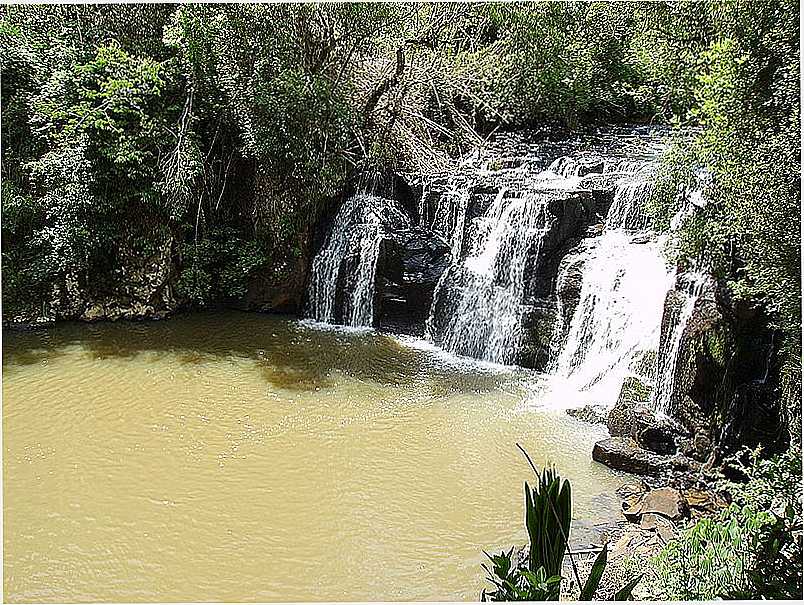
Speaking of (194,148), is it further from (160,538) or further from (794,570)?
(794,570)

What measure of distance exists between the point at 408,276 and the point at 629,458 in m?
3.21

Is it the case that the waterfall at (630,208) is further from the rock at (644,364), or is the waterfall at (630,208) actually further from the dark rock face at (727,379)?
the dark rock face at (727,379)

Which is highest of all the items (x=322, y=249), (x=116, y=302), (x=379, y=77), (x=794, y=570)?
(x=379, y=77)

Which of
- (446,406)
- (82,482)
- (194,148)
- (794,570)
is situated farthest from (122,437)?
(794,570)

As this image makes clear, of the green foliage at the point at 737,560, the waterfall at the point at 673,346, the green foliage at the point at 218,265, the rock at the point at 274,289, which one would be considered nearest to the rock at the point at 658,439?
the waterfall at the point at 673,346

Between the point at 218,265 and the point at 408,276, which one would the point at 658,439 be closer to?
the point at 408,276

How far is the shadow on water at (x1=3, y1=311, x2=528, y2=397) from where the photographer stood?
6410 millimetres

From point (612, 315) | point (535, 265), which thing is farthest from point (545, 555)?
point (535, 265)

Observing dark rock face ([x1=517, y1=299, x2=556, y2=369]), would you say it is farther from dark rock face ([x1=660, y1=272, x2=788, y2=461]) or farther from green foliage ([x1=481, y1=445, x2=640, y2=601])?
green foliage ([x1=481, y1=445, x2=640, y2=601])

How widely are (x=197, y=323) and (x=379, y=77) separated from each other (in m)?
3.27

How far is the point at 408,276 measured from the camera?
754 cm

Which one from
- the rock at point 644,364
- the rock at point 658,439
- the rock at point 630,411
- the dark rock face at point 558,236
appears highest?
the dark rock face at point 558,236

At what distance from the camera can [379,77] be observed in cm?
850

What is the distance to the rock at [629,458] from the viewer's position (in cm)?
487
